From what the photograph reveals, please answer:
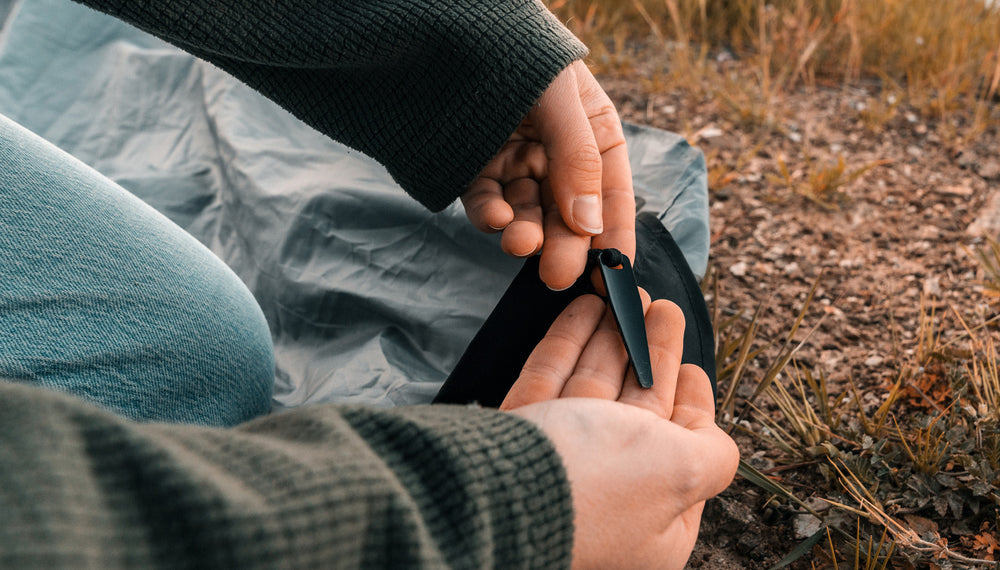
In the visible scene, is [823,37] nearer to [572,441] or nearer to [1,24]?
[572,441]

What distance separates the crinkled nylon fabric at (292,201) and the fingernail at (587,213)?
1.37ft

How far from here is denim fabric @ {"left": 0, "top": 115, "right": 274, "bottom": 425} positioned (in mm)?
919

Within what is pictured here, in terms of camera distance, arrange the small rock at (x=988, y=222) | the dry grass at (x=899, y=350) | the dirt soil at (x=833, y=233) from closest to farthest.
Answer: the dry grass at (x=899, y=350), the dirt soil at (x=833, y=233), the small rock at (x=988, y=222)

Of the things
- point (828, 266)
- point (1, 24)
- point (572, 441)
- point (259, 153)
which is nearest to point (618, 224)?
point (572, 441)

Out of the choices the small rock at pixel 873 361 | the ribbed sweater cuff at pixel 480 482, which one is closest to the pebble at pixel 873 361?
the small rock at pixel 873 361

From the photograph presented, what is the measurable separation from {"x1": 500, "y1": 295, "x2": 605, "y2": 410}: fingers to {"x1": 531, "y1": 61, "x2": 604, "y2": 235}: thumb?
14 centimetres

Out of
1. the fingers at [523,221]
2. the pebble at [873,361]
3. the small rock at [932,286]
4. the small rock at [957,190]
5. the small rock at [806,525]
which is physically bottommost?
the small rock at [806,525]

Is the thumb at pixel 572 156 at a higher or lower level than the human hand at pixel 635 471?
higher

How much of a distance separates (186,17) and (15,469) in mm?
848

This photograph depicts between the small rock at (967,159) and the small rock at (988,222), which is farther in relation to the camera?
the small rock at (967,159)

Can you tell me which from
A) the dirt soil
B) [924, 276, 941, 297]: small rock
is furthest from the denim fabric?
[924, 276, 941, 297]: small rock

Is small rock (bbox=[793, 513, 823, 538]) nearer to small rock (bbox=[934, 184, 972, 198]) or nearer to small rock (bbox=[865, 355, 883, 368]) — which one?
small rock (bbox=[865, 355, 883, 368])

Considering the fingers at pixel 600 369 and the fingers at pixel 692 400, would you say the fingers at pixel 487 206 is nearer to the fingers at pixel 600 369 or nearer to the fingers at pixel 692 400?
the fingers at pixel 600 369

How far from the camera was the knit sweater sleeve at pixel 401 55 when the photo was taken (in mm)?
1083
